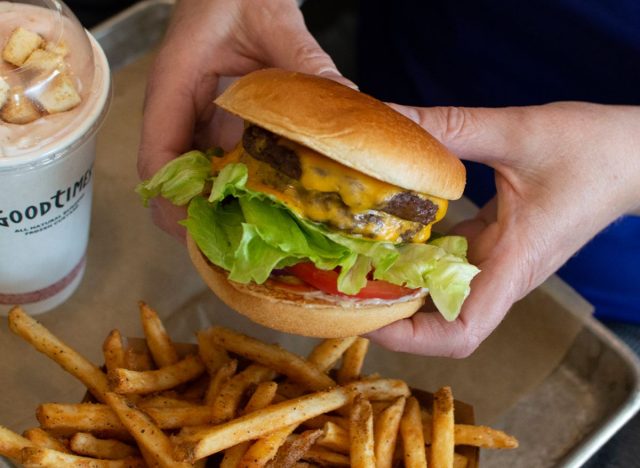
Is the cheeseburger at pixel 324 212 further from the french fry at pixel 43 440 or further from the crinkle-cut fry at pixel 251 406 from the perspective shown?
the french fry at pixel 43 440

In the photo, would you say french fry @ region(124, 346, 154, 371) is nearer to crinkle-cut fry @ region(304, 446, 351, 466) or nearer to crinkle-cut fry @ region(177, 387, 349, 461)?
crinkle-cut fry @ region(177, 387, 349, 461)

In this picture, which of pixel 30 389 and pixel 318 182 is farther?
pixel 30 389

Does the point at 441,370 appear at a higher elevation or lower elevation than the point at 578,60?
lower

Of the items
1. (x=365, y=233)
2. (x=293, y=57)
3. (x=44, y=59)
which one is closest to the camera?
(x=365, y=233)

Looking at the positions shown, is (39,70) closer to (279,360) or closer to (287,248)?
(287,248)

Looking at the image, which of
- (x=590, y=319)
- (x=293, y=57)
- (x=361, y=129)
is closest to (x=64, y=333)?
(x=293, y=57)

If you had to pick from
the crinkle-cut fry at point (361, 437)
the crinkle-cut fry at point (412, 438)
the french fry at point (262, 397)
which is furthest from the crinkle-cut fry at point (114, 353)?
the crinkle-cut fry at point (412, 438)

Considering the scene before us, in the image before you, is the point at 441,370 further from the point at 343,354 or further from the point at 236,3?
the point at 236,3
